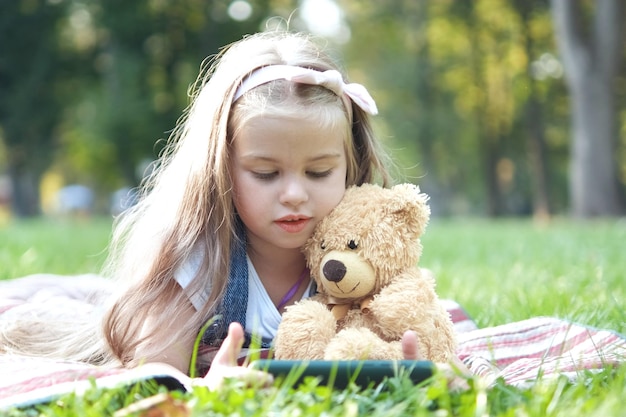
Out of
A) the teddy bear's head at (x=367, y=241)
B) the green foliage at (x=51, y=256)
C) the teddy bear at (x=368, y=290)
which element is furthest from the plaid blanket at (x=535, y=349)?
the green foliage at (x=51, y=256)

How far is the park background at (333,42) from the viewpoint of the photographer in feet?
74.8

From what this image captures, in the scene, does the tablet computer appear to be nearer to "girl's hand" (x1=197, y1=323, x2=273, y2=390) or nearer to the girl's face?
"girl's hand" (x1=197, y1=323, x2=273, y2=390)

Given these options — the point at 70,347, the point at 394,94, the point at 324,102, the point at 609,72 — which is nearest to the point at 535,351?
the point at 324,102

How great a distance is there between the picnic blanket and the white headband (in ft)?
3.14

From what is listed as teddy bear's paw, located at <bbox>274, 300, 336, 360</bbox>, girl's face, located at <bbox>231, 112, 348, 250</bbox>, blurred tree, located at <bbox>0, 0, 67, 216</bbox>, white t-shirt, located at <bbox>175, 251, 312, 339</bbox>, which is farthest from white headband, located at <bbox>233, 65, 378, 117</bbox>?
blurred tree, located at <bbox>0, 0, 67, 216</bbox>

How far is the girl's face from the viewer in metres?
2.42

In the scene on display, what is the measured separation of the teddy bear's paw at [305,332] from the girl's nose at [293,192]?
1.07ft

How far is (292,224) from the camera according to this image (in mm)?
2494

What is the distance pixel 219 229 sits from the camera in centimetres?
259

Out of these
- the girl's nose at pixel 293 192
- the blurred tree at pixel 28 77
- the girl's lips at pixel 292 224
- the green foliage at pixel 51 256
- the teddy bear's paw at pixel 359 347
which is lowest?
the green foliage at pixel 51 256

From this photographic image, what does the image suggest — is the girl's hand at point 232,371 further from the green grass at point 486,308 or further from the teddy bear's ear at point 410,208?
the teddy bear's ear at point 410,208

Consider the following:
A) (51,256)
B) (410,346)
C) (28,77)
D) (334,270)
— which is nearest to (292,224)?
(334,270)

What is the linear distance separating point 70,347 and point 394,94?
24317mm

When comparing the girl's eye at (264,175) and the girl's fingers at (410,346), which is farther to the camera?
the girl's eye at (264,175)
